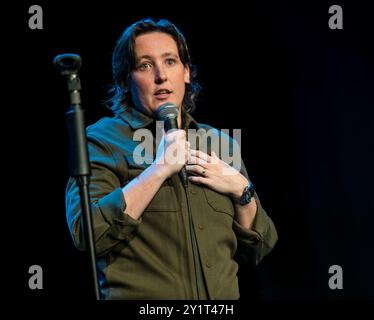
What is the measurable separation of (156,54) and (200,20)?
993mm

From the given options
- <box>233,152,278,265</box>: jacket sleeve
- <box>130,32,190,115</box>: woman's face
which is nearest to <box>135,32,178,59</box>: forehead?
<box>130,32,190,115</box>: woman's face

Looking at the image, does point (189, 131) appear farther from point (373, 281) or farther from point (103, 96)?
point (373, 281)

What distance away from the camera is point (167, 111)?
70.2 inches

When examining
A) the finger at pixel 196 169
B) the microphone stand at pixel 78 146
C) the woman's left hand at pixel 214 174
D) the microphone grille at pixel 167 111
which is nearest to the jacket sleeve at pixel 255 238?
the woman's left hand at pixel 214 174

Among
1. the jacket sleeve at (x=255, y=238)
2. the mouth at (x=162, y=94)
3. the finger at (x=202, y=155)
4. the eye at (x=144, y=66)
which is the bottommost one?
the jacket sleeve at (x=255, y=238)

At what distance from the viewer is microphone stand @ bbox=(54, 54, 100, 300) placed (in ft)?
Result: 4.22

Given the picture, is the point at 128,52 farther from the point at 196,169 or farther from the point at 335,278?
the point at 335,278

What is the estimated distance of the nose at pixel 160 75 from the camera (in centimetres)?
186

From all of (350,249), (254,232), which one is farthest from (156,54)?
(350,249)

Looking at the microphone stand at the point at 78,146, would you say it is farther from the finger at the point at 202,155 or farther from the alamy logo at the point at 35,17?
the alamy logo at the point at 35,17

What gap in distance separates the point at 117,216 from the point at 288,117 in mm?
1531

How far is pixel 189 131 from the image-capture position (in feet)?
6.59

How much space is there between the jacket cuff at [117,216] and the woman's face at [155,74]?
1.27 feet

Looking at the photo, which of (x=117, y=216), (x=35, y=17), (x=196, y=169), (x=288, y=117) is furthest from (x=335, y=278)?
(x=35, y=17)
